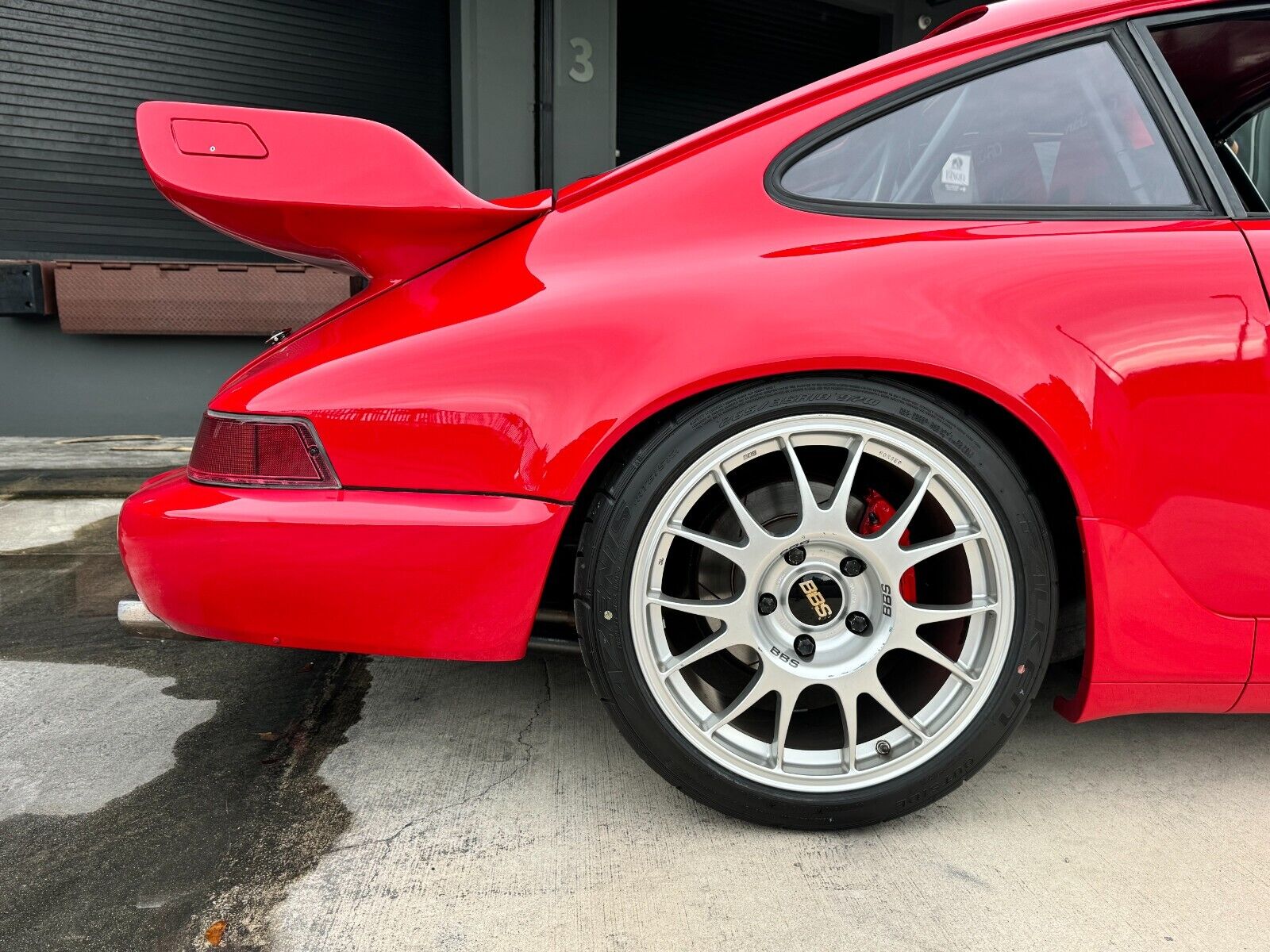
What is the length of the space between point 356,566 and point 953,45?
4.36 feet

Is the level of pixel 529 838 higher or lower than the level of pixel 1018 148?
lower

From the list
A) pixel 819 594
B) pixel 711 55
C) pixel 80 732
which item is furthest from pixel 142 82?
pixel 819 594

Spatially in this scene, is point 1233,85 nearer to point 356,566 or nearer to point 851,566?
point 851,566

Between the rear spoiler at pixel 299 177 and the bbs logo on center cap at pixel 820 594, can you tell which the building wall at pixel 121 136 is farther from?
the bbs logo on center cap at pixel 820 594

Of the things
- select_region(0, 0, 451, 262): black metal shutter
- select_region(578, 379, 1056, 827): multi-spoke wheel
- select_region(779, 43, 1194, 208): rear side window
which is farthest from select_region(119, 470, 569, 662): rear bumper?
select_region(0, 0, 451, 262): black metal shutter

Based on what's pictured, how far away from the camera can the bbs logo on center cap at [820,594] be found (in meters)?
1.41

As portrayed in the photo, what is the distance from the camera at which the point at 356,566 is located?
1353 millimetres

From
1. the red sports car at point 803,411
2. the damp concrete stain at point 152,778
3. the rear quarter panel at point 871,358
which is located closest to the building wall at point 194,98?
the damp concrete stain at point 152,778

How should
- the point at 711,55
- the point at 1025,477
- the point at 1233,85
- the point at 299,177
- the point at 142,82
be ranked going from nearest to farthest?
the point at 299,177, the point at 1025,477, the point at 1233,85, the point at 142,82, the point at 711,55

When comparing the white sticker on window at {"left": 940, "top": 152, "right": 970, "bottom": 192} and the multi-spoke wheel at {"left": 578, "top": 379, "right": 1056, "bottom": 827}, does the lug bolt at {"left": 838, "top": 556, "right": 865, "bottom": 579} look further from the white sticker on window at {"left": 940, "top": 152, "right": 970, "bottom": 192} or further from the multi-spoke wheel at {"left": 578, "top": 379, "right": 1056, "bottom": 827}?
the white sticker on window at {"left": 940, "top": 152, "right": 970, "bottom": 192}

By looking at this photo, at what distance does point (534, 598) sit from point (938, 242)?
34.0 inches

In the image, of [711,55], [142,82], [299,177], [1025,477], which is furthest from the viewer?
[711,55]

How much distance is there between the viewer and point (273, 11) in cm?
567

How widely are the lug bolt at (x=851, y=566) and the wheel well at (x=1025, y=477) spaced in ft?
0.97
